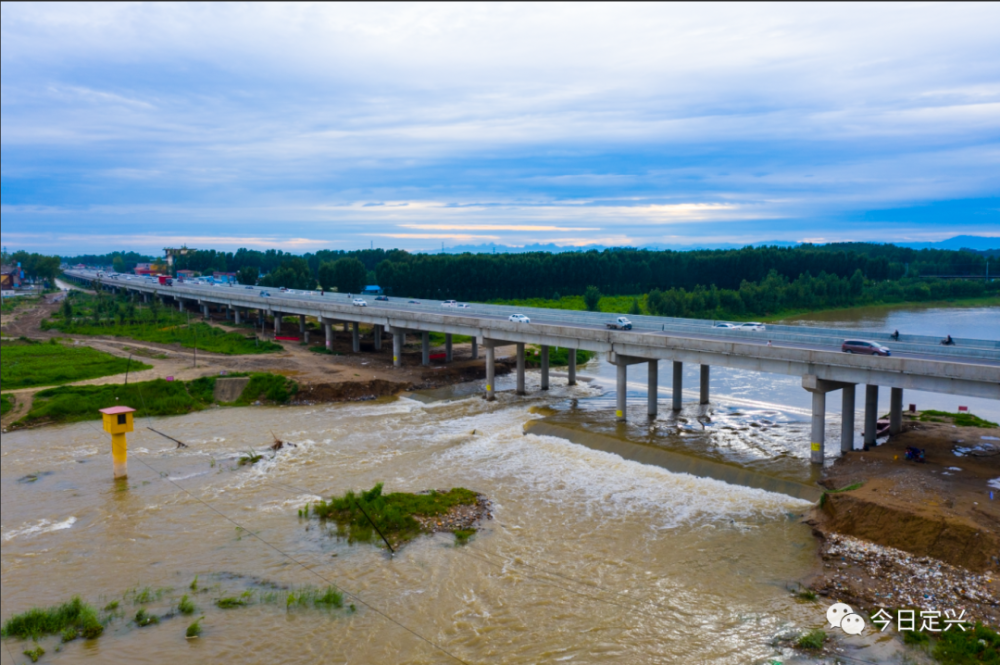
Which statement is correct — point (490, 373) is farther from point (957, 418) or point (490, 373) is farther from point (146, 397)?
point (957, 418)

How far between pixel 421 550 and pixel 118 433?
1923 centimetres

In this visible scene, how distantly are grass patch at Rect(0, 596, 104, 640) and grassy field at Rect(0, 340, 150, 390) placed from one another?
39634 millimetres

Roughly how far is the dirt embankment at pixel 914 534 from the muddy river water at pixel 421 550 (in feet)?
5.46

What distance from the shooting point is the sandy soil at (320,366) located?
5497 centimetres

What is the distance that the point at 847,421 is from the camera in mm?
36594

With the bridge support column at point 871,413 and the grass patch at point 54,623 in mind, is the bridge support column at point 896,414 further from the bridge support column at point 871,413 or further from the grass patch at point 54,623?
the grass patch at point 54,623

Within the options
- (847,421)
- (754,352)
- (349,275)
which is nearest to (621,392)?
(754,352)

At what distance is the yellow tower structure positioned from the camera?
1363 inches

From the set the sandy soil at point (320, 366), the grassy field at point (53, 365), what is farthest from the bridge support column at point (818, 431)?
the grassy field at point (53, 365)

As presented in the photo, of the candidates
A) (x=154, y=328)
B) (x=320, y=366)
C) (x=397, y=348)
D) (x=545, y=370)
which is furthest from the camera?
(x=154, y=328)

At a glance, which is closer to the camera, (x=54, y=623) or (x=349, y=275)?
(x=54, y=623)

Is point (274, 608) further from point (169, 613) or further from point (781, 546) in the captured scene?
point (781, 546)

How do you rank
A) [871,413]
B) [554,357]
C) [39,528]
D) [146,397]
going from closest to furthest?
[39,528]
[871,413]
[146,397]
[554,357]

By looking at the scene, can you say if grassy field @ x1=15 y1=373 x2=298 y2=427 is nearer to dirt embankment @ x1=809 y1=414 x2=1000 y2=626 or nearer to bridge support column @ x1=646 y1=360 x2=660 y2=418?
bridge support column @ x1=646 y1=360 x2=660 y2=418
